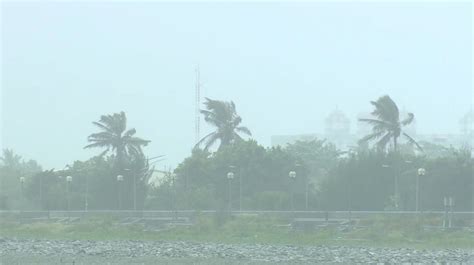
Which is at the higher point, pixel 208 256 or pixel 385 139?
pixel 385 139

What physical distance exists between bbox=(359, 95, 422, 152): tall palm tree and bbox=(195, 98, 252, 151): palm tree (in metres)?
12.0

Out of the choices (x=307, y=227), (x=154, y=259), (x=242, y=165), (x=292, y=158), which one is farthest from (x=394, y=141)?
(x=154, y=259)

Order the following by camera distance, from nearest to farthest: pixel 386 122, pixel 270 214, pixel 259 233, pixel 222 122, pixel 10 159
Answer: pixel 259 233 → pixel 270 214 → pixel 386 122 → pixel 222 122 → pixel 10 159

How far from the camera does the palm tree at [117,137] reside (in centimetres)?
7294

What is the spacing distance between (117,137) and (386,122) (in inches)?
994

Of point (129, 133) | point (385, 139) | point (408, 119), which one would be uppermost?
point (408, 119)

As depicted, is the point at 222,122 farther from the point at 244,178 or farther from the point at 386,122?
the point at 386,122

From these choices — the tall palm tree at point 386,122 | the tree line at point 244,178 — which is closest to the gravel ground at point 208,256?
the tree line at point 244,178

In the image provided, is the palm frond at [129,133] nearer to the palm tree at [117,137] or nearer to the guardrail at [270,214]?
the palm tree at [117,137]

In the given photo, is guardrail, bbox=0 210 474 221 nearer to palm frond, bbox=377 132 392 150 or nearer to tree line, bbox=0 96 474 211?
tree line, bbox=0 96 474 211

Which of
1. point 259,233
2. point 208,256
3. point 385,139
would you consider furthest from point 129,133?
point 208,256

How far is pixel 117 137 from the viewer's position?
73062 millimetres

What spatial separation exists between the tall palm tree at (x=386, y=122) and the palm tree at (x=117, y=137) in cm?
2191

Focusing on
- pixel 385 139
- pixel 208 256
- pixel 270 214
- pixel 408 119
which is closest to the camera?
pixel 208 256
